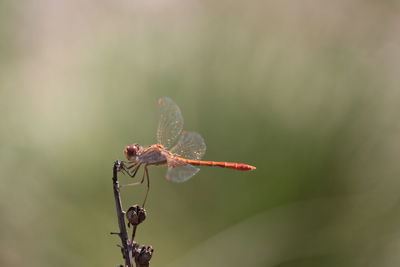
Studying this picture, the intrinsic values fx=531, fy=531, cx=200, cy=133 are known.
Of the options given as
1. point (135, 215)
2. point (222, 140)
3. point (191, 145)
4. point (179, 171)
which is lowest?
point (135, 215)

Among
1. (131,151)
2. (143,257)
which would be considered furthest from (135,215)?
(131,151)

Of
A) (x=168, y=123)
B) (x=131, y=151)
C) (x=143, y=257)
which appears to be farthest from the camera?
(x=168, y=123)

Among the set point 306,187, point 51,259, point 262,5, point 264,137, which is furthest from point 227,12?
point 51,259

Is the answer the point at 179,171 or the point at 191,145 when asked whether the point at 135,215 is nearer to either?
the point at 179,171

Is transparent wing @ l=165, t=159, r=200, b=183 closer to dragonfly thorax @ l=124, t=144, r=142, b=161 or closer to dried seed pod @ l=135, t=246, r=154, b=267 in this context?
dragonfly thorax @ l=124, t=144, r=142, b=161

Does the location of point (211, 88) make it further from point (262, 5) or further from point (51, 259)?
point (51, 259)

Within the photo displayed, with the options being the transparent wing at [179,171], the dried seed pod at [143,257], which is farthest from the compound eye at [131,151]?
the dried seed pod at [143,257]

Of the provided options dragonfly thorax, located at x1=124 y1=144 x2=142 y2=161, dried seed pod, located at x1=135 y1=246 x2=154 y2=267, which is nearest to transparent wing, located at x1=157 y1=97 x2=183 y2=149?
dragonfly thorax, located at x1=124 y1=144 x2=142 y2=161
